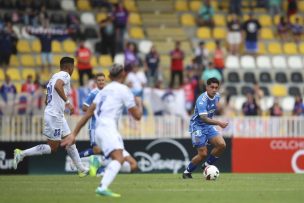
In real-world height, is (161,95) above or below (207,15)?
below

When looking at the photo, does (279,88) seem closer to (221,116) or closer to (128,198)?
(221,116)

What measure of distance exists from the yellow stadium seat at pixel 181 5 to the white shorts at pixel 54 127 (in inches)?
824

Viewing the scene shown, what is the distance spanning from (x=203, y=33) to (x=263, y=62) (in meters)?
2.91

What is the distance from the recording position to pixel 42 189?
718 inches

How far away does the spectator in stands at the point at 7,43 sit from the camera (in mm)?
34153

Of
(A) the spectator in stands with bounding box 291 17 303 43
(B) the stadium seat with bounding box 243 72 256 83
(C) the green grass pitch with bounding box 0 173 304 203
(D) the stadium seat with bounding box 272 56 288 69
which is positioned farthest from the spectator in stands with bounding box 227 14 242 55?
(C) the green grass pitch with bounding box 0 173 304 203

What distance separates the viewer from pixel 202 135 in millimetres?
21516

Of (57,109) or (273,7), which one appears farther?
(273,7)

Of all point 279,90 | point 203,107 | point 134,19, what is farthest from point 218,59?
point 203,107

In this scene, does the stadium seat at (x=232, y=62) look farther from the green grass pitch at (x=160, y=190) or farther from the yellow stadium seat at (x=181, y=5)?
the green grass pitch at (x=160, y=190)

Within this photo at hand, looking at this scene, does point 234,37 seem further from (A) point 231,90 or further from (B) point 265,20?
(B) point 265,20

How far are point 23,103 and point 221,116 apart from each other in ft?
21.9

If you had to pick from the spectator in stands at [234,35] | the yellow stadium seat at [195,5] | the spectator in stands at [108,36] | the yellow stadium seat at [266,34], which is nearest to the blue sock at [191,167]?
the spectator in stands at [108,36]

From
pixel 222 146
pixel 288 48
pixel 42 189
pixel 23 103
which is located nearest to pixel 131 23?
pixel 288 48
